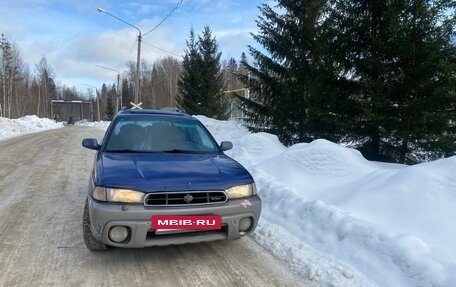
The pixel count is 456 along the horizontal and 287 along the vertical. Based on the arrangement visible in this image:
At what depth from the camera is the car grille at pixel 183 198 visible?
3.70 metres

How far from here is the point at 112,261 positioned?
4.09 metres

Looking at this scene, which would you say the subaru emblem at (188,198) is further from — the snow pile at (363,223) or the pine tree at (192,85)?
the pine tree at (192,85)

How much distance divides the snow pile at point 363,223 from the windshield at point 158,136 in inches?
54.9

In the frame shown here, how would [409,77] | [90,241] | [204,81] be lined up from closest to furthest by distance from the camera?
1. [90,241]
2. [409,77]
3. [204,81]

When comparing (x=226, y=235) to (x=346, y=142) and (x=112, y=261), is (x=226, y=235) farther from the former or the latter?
(x=346, y=142)

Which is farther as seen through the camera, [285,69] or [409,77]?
[285,69]

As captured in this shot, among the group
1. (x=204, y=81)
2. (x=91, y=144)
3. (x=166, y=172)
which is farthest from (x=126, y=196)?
(x=204, y=81)

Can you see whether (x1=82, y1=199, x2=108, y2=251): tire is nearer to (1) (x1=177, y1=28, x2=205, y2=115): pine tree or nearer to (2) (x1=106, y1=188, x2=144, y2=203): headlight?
(2) (x1=106, y1=188, x2=144, y2=203): headlight

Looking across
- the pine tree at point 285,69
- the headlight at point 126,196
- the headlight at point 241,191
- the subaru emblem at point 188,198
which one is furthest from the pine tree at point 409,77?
the headlight at point 126,196

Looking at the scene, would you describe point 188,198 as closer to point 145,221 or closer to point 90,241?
point 145,221

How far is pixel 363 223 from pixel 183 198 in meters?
2.14

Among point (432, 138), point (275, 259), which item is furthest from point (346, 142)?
point (275, 259)

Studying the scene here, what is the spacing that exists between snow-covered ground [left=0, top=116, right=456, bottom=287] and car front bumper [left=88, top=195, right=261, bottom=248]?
2.77ft

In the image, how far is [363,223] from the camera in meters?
4.50
